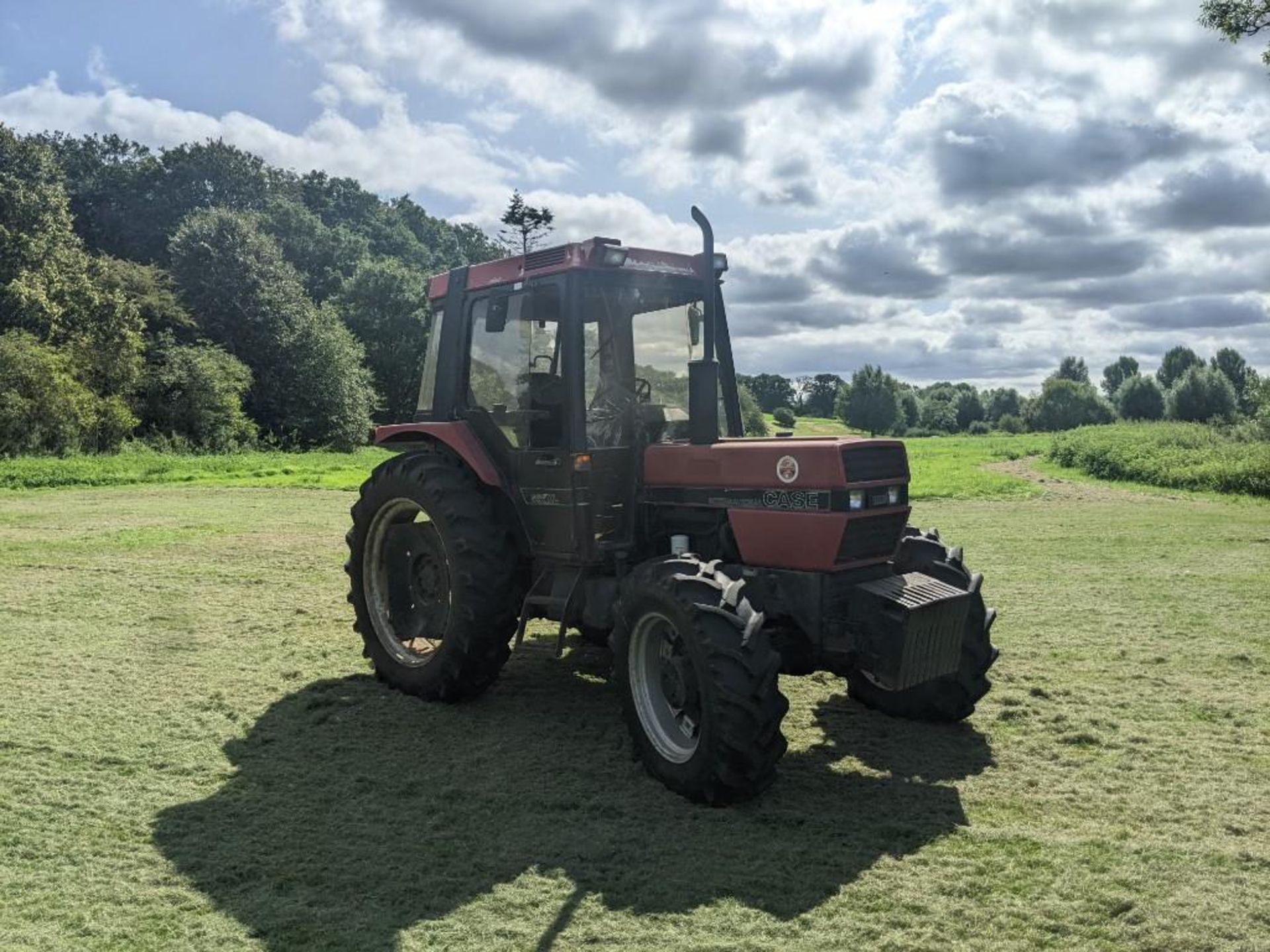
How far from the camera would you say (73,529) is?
13.9 metres

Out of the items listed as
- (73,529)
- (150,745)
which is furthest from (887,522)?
(73,529)

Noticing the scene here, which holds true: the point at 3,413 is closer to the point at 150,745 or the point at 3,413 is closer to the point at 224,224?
the point at 224,224

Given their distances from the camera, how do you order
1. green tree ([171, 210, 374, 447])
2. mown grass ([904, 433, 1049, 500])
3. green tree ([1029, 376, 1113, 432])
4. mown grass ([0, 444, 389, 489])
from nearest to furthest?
1. mown grass ([904, 433, 1049, 500])
2. mown grass ([0, 444, 389, 489])
3. green tree ([171, 210, 374, 447])
4. green tree ([1029, 376, 1113, 432])

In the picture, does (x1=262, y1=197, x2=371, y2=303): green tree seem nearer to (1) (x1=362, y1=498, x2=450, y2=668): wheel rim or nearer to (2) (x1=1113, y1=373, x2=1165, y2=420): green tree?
(1) (x1=362, y1=498, x2=450, y2=668): wheel rim

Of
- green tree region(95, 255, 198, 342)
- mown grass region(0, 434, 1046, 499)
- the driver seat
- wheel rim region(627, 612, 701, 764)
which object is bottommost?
wheel rim region(627, 612, 701, 764)

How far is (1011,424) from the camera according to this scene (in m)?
101

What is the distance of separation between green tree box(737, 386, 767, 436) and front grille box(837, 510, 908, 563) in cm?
154

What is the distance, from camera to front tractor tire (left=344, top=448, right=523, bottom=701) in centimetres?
Answer: 573

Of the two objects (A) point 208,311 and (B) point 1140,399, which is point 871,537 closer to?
(A) point 208,311

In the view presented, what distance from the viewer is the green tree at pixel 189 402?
3572cm

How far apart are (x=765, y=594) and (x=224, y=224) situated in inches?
1832

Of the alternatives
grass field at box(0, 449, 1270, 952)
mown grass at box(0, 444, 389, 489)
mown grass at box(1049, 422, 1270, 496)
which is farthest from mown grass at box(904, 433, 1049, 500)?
mown grass at box(0, 444, 389, 489)

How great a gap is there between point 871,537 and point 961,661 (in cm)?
93

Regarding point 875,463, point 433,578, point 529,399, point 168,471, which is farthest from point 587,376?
point 168,471
